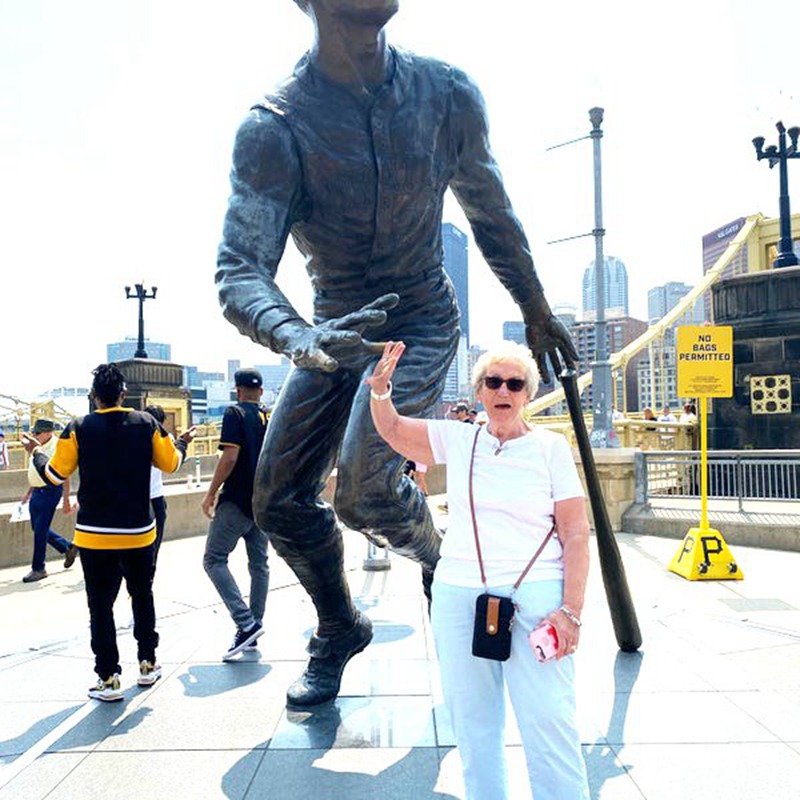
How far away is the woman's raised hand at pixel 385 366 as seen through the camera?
7.26ft

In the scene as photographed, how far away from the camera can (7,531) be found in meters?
7.71

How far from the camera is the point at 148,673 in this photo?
11.5ft

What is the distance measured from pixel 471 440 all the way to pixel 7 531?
23.1 ft

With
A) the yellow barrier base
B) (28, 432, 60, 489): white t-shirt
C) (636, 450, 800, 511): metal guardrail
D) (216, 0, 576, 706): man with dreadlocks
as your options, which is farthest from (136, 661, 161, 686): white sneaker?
(636, 450, 800, 511): metal guardrail

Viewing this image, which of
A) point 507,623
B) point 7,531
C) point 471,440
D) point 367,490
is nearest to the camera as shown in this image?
point 507,623

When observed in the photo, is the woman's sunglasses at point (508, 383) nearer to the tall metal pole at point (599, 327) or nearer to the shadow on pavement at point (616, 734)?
the shadow on pavement at point (616, 734)

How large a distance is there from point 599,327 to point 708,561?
21.5ft

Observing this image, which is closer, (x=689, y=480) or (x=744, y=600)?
(x=744, y=600)

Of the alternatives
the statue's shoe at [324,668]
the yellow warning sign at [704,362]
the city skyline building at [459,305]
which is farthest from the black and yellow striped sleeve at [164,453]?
the yellow warning sign at [704,362]

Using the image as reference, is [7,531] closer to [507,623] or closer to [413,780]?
[413,780]

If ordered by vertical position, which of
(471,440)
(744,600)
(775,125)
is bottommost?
(744,600)

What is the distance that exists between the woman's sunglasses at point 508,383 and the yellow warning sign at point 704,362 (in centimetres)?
590

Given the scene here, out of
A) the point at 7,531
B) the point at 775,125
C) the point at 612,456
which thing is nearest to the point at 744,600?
the point at 612,456

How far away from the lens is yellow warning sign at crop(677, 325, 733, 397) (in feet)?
24.7
